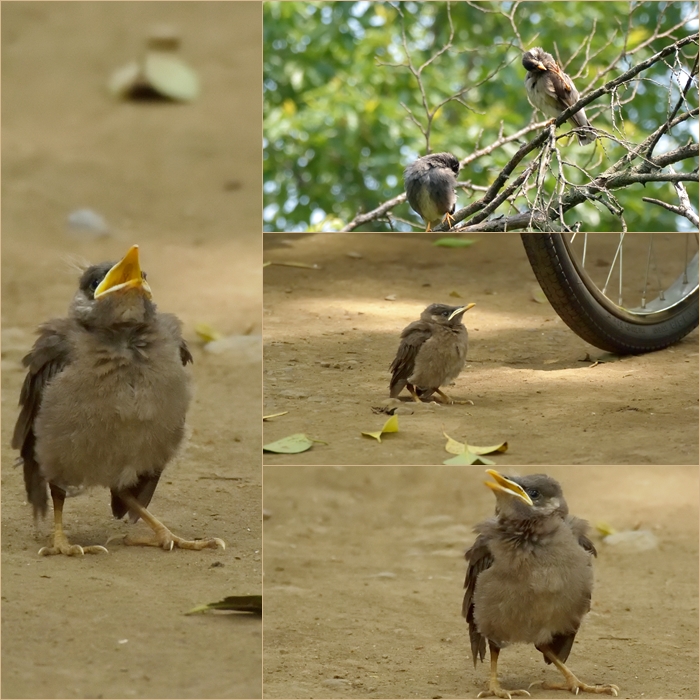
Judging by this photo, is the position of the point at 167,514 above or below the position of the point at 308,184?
below

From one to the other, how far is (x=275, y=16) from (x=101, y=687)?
15.3 ft

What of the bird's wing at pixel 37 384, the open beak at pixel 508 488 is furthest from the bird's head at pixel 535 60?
the bird's wing at pixel 37 384

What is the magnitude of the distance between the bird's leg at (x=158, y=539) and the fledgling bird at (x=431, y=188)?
127cm

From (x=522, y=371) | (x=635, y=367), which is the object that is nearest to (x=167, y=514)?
(x=522, y=371)

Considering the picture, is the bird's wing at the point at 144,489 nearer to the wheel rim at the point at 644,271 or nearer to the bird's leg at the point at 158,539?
the bird's leg at the point at 158,539

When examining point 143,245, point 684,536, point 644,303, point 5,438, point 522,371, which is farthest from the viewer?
point 143,245

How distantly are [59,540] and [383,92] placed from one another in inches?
157

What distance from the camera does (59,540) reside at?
331 centimetres

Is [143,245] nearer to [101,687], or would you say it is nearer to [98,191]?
[98,191]

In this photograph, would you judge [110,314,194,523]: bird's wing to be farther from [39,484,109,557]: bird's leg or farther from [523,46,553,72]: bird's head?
[523,46,553,72]: bird's head

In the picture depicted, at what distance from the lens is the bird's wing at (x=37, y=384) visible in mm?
3143

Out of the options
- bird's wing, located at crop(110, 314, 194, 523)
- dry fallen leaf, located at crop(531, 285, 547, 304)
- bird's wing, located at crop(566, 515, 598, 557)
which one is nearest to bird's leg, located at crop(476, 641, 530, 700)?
bird's wing, located at crop(566, 515, 598, 557)

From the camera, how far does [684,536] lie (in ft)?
16.0

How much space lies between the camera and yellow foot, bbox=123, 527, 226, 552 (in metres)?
3.36
